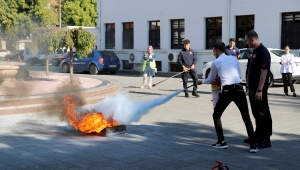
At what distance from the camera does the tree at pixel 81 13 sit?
57.4 meters

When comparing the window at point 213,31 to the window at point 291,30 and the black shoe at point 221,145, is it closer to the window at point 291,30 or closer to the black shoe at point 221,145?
the window at point 291,30

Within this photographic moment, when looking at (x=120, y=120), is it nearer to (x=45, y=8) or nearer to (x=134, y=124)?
(x=134, y=124)

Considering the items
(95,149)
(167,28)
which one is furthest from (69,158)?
(167,28)

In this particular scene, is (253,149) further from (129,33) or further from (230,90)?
(129,33)

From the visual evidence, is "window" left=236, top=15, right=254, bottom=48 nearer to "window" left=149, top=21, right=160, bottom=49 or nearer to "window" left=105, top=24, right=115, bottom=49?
"window" left=149, top=21, right=160, bottom=49

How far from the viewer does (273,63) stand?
1897 cm

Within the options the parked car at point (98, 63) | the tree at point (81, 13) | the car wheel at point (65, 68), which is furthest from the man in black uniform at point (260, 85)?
the tree at point (81, 13)

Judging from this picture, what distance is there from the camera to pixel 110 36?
35344 millimetres

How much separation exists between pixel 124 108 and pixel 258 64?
2.82 m

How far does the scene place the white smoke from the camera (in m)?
9.15

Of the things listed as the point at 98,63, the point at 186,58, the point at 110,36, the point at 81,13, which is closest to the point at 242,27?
the point at 98,63

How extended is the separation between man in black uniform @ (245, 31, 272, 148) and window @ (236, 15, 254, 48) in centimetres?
1853

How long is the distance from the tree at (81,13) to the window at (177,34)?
27632 mm

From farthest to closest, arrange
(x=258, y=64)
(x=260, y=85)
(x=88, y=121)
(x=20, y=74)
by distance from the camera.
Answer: (x=20, y=74) → (x=88, y=121) → (x=258, y=64) → (x=260, y=85)
